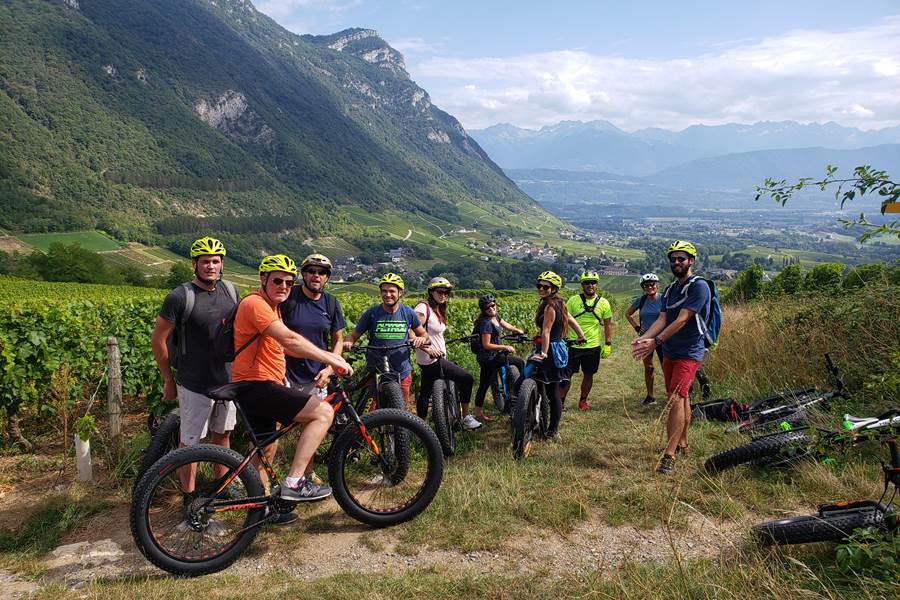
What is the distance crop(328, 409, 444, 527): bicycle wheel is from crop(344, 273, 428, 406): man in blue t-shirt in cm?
112

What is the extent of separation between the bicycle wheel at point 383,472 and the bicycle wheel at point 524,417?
1393 mm

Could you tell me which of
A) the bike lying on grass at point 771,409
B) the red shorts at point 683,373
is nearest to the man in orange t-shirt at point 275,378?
the red shorts at point 683,373

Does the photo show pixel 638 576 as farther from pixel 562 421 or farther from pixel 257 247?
pixel 257 247

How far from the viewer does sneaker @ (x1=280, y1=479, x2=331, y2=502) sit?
3.94 metres

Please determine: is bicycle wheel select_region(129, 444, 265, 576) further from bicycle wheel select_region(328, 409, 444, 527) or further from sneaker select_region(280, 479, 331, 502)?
bicycle wheel select_region(328, 409, 444, 527)

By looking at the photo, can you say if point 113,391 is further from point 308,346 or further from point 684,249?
point 684,249

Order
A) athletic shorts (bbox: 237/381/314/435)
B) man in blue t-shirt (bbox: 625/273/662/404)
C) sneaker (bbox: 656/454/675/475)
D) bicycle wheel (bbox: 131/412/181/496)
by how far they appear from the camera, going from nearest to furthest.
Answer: athletic shorts (bbox: 237/381/314/435)
bicycle wheel (bbox: 131/412/181/496)
sneaker (bbox: 656/454/675/475)
man in blue t-shirt (bbox: 625/273/662/404)

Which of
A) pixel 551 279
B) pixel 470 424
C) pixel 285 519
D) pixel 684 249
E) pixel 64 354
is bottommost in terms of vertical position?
pixel 470 424

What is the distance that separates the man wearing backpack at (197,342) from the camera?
162 inches

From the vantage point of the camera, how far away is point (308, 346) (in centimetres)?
381

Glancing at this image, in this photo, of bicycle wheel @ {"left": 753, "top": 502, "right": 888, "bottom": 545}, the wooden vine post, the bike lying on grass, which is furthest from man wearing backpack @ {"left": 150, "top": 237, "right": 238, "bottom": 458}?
the bike lying on grass

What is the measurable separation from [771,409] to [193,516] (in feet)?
20.6

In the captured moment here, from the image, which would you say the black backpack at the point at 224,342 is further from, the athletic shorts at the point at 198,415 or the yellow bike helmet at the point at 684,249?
the yellow bike helmet at the point at 684,249

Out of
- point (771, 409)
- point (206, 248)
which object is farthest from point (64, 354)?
point (771, 409)
